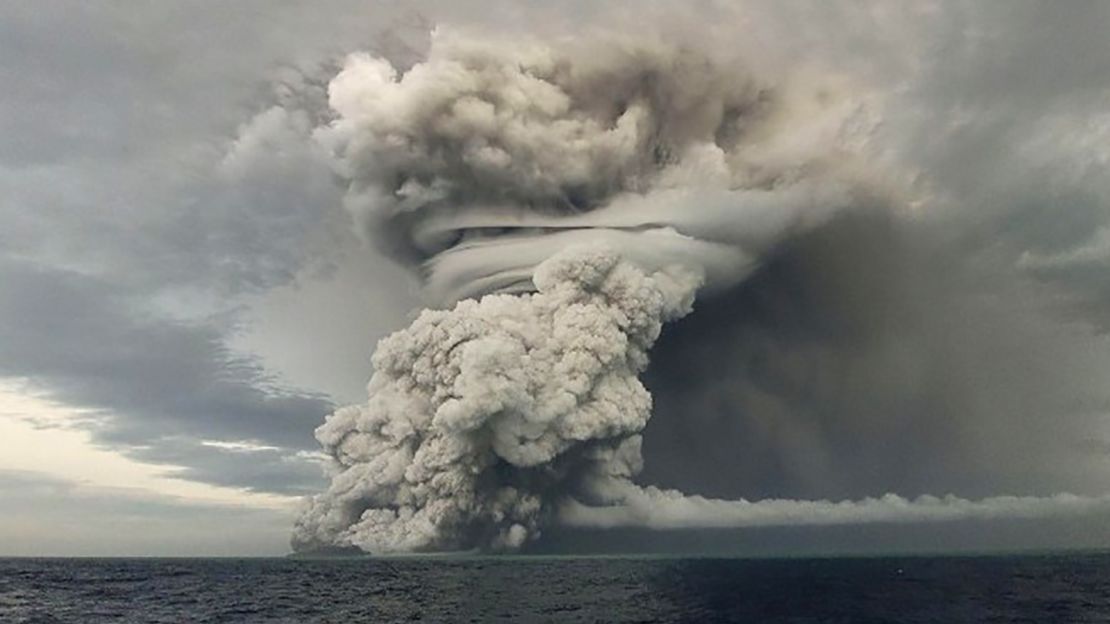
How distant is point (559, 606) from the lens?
61219mm

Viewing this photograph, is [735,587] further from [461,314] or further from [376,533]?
[376,533]

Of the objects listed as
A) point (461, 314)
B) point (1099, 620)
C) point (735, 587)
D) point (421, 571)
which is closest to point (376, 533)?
point (421, 571)

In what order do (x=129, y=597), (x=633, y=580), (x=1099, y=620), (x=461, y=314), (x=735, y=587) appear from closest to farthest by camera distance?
(x=1099, y=620), (x=129, y=597), (x=735, y=587), (x=633, y=580), (x=461, y=314)

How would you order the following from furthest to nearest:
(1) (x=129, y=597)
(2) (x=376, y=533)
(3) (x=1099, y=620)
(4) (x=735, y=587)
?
(2) (x=376, y=533), (4) (x=735, y=587), (1) (x=129, y=597), (3) (x=1099, y=620)

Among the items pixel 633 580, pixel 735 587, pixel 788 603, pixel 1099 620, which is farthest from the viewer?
pixel 633 580

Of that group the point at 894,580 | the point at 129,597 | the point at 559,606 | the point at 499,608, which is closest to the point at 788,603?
the point at 559,606

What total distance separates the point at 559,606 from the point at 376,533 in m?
64.2

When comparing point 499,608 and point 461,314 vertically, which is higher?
point 461,314

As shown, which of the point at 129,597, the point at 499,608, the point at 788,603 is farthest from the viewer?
the point at 129,597

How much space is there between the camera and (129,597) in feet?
238

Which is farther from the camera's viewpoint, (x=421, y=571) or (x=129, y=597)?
(x=421, y=571)

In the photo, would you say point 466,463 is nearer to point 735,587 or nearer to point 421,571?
point 421,571

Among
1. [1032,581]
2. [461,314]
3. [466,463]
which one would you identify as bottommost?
[1032,581]

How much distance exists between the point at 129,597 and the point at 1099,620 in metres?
71.0
